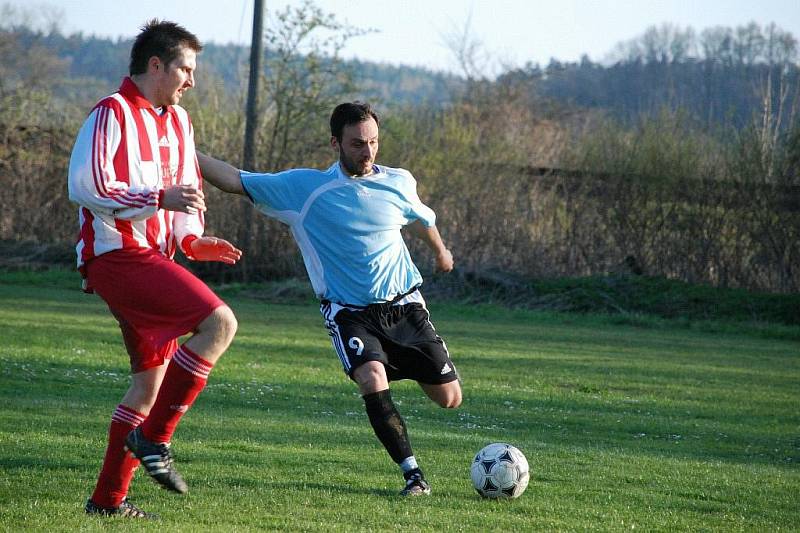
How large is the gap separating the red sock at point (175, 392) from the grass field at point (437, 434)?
424 mm

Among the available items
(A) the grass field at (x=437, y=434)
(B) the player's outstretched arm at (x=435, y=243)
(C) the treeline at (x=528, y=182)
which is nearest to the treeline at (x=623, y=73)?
(C) the treeline at (x=528, y=182)

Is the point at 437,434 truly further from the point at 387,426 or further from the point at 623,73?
the point at 623,73

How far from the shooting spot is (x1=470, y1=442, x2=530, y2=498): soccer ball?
245 inches

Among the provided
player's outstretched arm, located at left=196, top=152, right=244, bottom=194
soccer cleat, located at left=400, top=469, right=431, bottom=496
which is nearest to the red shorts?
player's outstretched arm, located at left=196, top=152, right=244, bottom=194

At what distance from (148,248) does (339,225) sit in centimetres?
158

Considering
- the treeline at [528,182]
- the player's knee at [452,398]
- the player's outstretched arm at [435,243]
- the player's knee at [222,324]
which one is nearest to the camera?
the player's knee at [222,324]

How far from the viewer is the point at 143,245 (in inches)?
203

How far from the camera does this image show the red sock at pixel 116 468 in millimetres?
5188

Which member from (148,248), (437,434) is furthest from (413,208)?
(437,434)

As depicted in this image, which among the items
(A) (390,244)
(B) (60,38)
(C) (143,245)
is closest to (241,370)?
(A) (390,244)

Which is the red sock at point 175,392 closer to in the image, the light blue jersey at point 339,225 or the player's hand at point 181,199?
the player's hand at point 181,199

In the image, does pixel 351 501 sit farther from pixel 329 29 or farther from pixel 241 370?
pixel 329 29

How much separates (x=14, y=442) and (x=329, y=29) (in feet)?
72.2

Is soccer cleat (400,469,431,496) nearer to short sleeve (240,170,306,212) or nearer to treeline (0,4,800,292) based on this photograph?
short sleeve (240,170,306,212)
